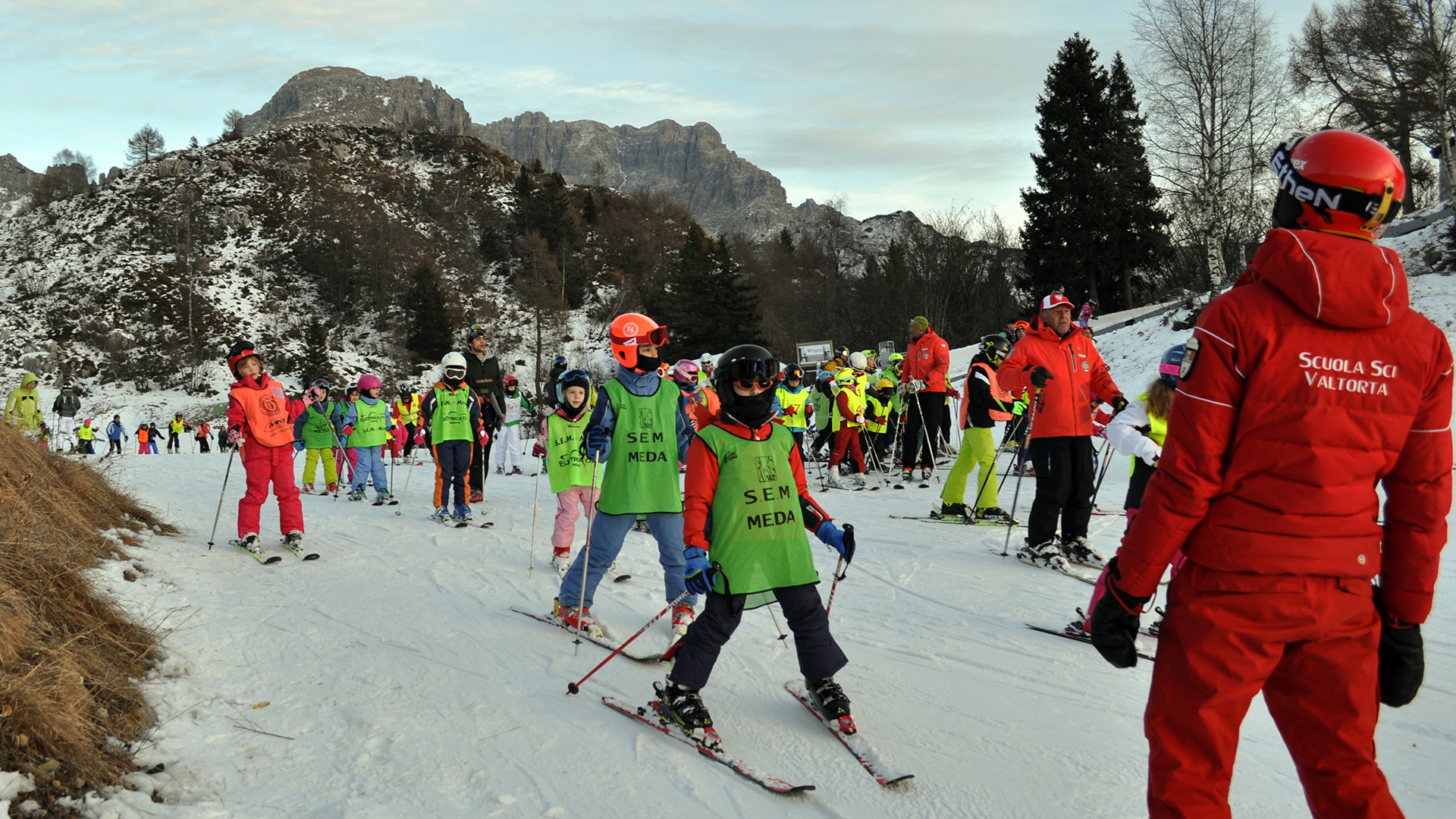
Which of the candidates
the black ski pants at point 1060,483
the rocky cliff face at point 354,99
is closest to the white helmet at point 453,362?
the black ski pants at point 1060,483

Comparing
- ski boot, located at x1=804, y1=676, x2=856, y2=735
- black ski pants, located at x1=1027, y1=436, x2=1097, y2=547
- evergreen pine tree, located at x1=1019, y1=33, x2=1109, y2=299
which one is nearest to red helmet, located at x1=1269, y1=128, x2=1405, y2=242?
ski boot, located at x1=804, y1=676, x2=856, y2=735

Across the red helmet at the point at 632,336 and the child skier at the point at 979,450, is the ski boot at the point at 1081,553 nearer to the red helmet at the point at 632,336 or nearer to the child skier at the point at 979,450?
the child skier at the point at 979,450

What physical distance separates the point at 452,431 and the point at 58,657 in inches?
244

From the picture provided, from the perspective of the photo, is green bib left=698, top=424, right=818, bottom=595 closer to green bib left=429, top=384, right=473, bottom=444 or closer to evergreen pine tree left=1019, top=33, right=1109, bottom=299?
green bib left=429, top=384, right=473, bottom=444

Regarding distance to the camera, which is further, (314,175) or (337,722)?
(314,175)

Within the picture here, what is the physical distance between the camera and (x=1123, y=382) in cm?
2205

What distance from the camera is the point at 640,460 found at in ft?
17.6

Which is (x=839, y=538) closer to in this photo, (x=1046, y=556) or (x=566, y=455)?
(x=566, y=455)

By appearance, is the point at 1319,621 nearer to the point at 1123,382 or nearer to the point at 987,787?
the point at 987,787

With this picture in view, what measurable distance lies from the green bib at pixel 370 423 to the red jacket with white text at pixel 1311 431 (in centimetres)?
1117

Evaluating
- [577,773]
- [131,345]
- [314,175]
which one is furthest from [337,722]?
[314,175]

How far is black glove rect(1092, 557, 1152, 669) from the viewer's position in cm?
224

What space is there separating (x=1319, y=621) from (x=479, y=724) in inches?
133

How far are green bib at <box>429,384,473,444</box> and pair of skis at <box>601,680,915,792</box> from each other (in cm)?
623
